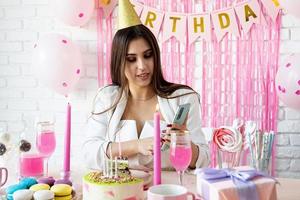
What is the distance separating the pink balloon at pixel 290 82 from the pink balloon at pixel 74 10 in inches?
48.3

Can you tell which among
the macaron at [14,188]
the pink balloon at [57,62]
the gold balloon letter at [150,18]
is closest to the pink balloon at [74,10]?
the pink balloon at [57,62]

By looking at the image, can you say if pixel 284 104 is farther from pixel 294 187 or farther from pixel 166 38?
pixel 294 187

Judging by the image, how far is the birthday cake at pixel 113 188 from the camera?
3.52ft

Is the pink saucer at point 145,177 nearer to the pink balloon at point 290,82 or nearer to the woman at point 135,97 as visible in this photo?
the woman at point 135,97

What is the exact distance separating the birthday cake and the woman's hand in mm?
509

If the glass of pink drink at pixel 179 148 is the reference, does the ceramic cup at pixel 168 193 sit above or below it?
below

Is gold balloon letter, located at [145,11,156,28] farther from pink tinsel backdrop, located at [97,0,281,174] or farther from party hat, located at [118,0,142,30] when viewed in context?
party hat, located at [118,0,142,30]

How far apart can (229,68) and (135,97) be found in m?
0.86

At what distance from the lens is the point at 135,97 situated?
213 centimetres

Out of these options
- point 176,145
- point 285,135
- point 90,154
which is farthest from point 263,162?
point 285,135

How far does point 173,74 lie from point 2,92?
4.15 ft

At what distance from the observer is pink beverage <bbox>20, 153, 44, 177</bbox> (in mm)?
1477

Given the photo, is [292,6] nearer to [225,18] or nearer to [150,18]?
[225,18]

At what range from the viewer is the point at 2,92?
10.4 feet
